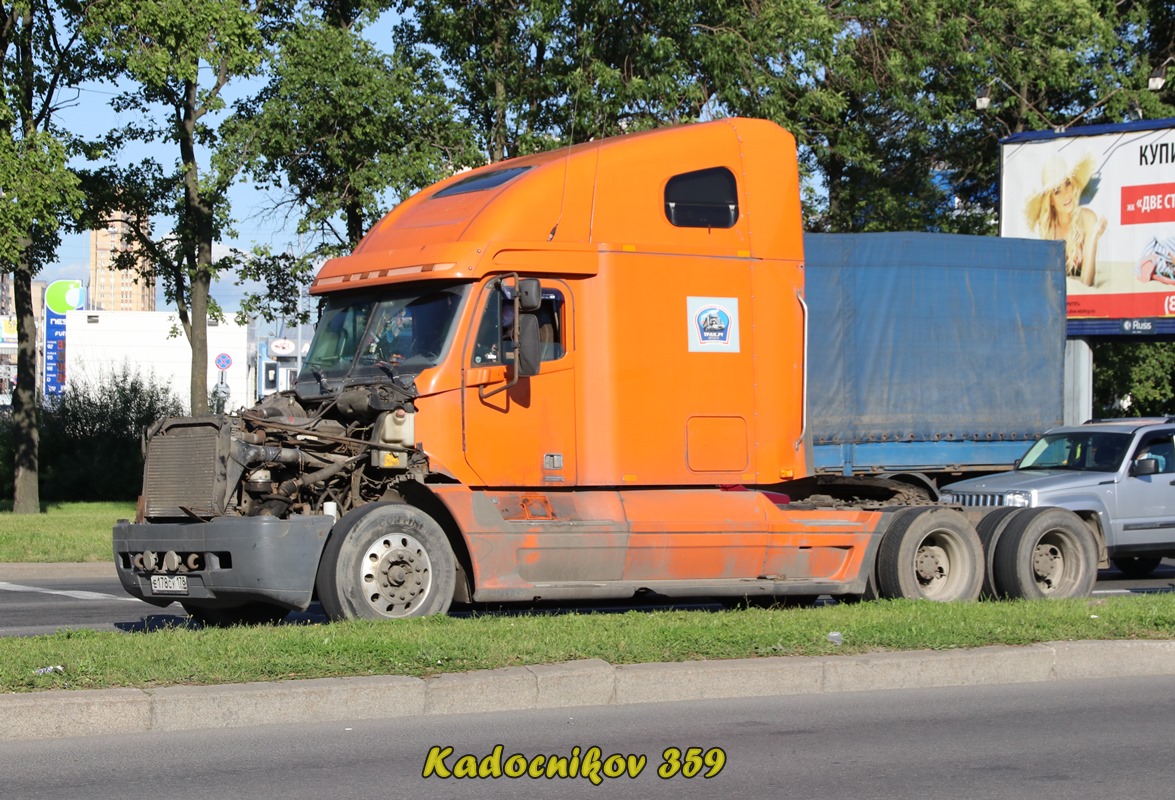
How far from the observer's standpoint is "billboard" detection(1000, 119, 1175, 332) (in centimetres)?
2914

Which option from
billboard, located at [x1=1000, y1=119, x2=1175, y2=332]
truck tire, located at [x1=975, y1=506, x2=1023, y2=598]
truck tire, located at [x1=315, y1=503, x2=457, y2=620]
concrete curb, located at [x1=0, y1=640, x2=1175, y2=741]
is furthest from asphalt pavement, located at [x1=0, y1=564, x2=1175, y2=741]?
billboard, located at [x1=1000, y1=119, x2=1175, y2=332]

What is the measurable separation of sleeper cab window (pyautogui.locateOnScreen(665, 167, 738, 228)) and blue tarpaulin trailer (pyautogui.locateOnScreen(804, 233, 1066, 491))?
14.0 ft

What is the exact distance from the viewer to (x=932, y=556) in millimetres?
12469

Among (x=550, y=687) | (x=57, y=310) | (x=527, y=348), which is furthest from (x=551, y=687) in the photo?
(x=57, y=310)

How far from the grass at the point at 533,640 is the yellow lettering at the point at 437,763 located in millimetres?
1030

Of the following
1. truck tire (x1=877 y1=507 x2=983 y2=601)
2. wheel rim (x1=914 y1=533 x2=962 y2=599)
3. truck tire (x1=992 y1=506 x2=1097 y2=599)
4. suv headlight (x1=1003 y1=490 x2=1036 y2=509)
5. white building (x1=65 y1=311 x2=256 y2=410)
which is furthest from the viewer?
white building (x1=65 y1=311 x2=256 y2=410)

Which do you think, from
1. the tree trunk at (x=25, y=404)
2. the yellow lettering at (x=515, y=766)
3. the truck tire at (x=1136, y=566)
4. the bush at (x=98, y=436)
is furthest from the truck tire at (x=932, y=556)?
the bush at (x=98, y=436)

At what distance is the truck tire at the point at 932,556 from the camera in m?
12.0

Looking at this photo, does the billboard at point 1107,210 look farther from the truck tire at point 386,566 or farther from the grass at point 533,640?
the truck tire at point 386,566

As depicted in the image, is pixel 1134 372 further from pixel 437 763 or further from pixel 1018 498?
pixel 437 763

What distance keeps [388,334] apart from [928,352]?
7745mm

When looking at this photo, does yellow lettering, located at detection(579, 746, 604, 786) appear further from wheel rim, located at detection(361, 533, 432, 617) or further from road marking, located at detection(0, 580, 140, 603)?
road marking, located at detection(0, 580, 140, 603)

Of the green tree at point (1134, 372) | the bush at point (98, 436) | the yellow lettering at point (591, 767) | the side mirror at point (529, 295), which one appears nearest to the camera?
the yellow lettering at point (591, 767)

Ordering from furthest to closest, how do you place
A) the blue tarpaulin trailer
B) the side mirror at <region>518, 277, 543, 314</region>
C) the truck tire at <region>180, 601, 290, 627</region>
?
the blue tarpaulin trailer
the truck tire at <region>180, 601, 290, 627</region>
the side mirror at <region>518, 277, 543, 314</region>
